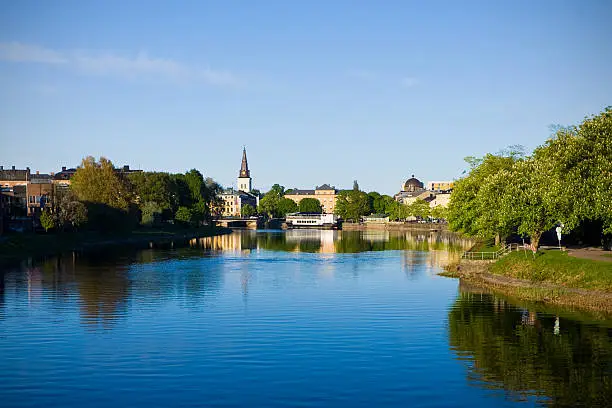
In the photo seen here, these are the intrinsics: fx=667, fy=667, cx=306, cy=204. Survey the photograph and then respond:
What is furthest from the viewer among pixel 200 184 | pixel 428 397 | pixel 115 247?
pixel 200 184

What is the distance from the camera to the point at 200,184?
630 ft

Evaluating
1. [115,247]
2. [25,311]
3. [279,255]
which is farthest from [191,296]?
[115,247]

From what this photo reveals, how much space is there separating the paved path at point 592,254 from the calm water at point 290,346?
9.67 m

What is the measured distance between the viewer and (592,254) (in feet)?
202

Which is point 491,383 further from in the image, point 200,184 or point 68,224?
point 200,184

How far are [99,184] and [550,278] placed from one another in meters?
101

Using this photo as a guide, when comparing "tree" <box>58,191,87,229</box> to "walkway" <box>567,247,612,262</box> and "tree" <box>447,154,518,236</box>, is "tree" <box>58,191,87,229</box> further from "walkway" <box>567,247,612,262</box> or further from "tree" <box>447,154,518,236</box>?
"walkway" <box>567,247,612,262</box>

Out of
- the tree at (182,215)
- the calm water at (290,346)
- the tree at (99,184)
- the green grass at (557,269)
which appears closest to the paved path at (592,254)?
the green grass at (557,269)

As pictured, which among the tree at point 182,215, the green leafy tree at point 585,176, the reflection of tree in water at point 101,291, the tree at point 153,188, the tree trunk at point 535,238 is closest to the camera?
the reflection of tree in water at point 101,291

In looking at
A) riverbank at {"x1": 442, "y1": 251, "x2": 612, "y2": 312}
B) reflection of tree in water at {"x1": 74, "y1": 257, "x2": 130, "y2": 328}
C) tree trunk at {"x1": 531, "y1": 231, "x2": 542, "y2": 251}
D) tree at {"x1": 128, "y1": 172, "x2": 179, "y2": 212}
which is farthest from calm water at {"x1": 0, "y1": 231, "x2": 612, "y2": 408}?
tree at {"x1": 128, "y1": 172, "x2": 179, "y2": 212}

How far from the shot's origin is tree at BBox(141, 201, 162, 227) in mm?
154250

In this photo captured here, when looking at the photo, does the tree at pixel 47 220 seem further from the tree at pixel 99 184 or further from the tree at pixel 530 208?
the tree at pixel 530 208

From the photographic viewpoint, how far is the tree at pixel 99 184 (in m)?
134

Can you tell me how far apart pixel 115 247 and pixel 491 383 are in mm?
100445
